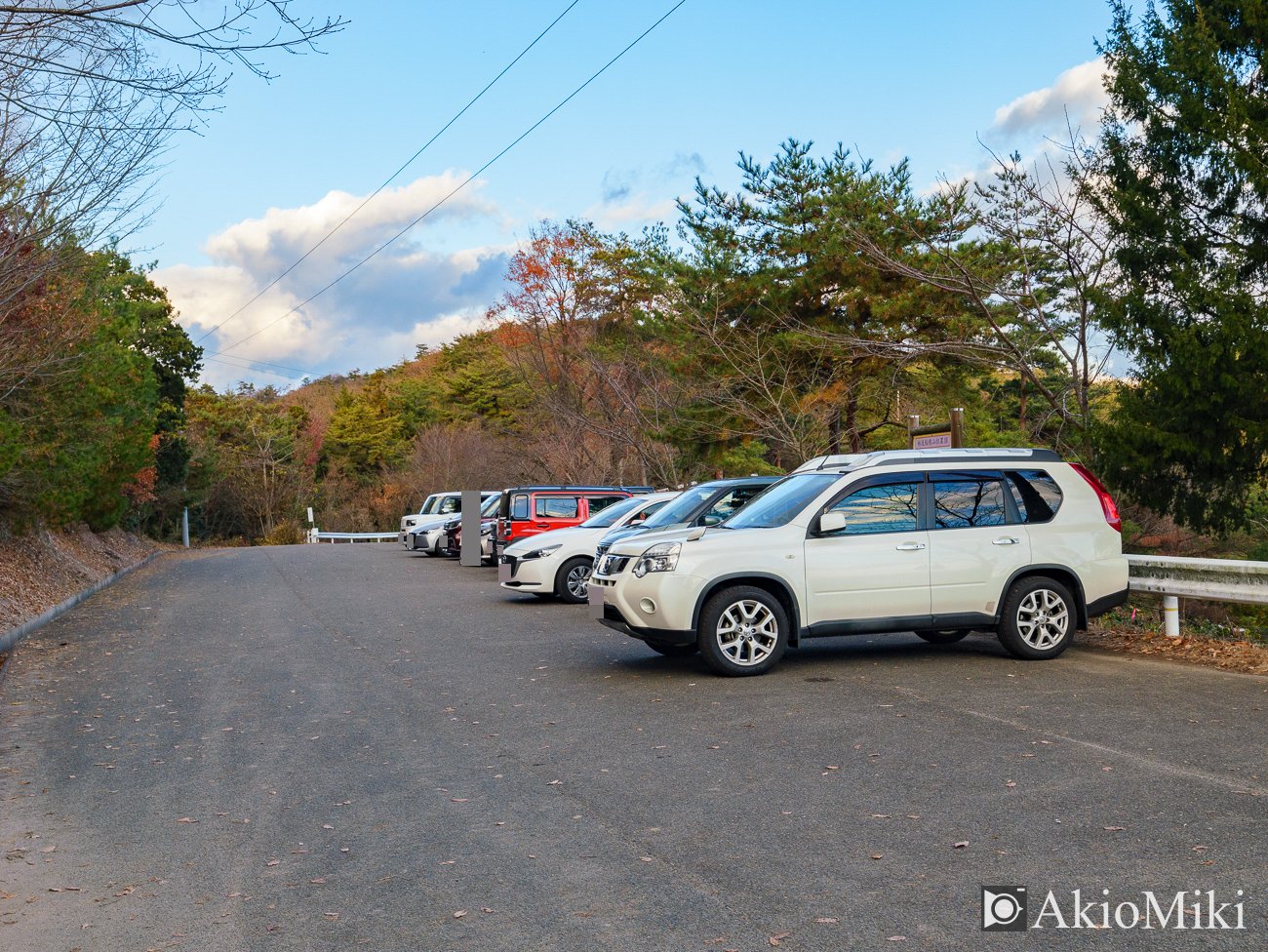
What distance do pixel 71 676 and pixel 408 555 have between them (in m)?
21.2

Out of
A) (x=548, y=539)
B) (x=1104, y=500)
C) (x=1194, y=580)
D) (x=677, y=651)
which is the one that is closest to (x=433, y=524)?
(x=548, y=539)

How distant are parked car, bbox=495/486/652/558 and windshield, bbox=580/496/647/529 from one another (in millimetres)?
3344

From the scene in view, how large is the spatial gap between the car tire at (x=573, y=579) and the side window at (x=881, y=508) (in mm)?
7390

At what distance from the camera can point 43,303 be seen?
14195mm

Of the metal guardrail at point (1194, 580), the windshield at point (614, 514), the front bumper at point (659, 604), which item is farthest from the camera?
the windshield at point (614, 514)

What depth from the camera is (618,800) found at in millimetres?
5621

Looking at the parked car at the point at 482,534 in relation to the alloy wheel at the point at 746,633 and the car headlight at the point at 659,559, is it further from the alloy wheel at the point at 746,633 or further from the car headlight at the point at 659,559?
the alloy wheel at the point at 746,633

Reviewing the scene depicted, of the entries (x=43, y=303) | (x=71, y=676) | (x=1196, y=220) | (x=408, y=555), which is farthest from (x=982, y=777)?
(x=408, y=555)

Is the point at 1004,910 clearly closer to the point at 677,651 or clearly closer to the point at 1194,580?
the point at 677,651

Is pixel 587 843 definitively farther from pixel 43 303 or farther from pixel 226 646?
pixel 43 303

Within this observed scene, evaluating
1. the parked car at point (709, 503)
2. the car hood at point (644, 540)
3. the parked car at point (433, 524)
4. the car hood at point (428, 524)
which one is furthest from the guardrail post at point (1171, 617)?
the car hood at point (428, 524)

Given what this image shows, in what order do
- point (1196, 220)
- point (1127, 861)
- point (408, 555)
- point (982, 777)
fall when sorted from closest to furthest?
1. point (1127, 861)
2. point (982, 777)
3. point (1196, 220)
4. point (408, 555)

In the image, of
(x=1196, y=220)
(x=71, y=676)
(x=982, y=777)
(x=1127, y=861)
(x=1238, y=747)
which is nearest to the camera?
(x=1127, y=861)

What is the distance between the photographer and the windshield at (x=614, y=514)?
55.9 ft
